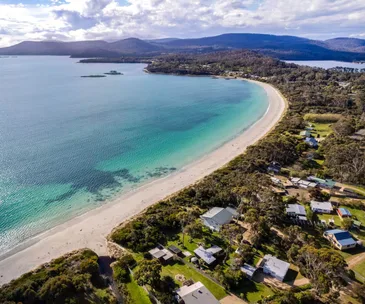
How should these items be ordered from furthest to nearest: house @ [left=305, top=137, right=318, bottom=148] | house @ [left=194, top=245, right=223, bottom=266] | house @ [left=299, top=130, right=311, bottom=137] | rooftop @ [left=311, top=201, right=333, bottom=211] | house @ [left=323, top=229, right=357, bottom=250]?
1. house @ [left=299, top=130, right=311, bottom=137]
2. house @ [left=305, top=137, right=318, bottom=148]
3. rooftop @ [left=311, top=201, right=333, bottom=211]
4. house @ [left=323, top=229, right=357, bottom=250]
5. house @ [left=194, top=245, right=223, bottom=266]

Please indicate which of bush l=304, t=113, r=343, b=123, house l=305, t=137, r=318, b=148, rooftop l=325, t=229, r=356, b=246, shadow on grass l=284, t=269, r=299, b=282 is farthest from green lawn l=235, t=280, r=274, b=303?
bush l=304, t=113, r=343, b=123

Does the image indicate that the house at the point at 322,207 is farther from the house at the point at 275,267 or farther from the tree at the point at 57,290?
the tree at the point at 57,290

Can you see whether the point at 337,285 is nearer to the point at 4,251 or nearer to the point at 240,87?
the point at 4,251

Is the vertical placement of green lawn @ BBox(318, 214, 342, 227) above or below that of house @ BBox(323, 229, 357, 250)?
below

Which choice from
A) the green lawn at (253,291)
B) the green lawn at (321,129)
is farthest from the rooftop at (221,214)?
the green lawn at (321,129)

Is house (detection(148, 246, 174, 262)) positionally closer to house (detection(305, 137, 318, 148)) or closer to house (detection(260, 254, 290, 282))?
house (detection(260, 254, 290, 282))

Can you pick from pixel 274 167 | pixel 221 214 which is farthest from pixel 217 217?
pixel 274 167

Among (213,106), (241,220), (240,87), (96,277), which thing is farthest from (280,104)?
(96,277)
